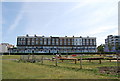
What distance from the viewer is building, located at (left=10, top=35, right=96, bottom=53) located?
10944cm

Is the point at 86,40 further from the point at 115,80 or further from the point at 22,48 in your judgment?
the point at 115,80

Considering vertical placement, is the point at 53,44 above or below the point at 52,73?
above

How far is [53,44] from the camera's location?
113375 millimetres

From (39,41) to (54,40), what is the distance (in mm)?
11735

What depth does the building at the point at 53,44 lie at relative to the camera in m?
109

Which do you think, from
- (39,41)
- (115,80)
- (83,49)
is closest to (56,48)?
(39,41)

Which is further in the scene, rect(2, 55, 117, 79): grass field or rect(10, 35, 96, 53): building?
rect(10, 35, 96, 53): building

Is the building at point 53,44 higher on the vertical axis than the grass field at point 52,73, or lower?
higher

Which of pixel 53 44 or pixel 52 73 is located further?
pixel 53 44

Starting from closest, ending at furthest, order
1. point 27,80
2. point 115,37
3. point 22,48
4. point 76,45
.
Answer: point 27,80 < point 22,48 < point 76,45 < point 115,37

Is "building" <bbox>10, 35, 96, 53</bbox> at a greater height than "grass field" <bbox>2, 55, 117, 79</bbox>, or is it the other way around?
"building" <bbox>10, 35, 96, 53</bbox>

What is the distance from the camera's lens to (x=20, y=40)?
10962 centimetres

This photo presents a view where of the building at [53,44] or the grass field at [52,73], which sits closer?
the grass field at [52,73]

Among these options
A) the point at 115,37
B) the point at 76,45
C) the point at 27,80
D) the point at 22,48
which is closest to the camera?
the point at 27,80
